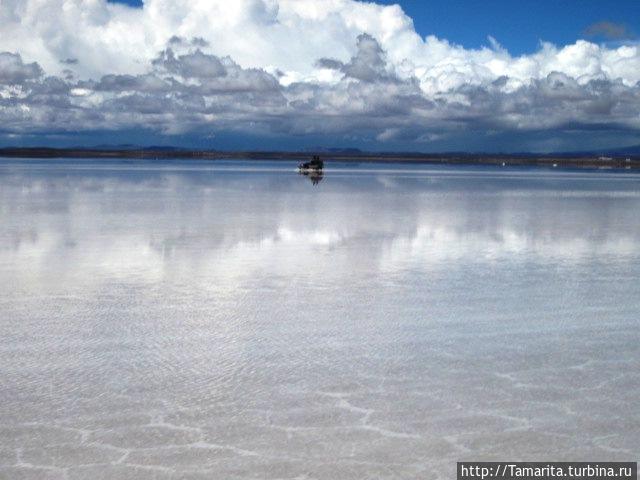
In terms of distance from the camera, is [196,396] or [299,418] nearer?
[299,418]

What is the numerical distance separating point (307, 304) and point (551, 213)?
815 inches

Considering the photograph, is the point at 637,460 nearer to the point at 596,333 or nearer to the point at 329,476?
the point at 329,476

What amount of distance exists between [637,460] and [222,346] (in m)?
Answer: 4.41

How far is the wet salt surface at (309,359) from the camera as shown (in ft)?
18.4

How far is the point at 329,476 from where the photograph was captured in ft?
17.0

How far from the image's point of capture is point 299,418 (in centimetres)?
622

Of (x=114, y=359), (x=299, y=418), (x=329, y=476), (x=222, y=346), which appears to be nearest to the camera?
(x=329, y=476)

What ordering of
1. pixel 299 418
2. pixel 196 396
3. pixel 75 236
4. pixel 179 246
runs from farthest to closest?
pixel 75 236
pixel 179 246
pixel 196 396
pixel 299 418

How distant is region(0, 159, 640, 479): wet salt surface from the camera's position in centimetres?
559

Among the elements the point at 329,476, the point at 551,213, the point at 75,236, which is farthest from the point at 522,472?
the point at 551,213

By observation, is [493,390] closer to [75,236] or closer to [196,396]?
[196,396]

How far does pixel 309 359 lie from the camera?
7.91 meters

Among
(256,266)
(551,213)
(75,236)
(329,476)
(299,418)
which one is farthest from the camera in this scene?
(551,213)

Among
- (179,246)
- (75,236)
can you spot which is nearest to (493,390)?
(179,246)
